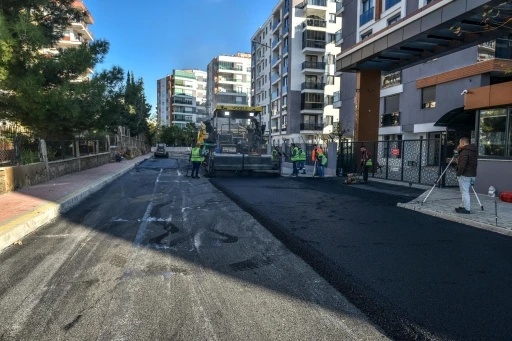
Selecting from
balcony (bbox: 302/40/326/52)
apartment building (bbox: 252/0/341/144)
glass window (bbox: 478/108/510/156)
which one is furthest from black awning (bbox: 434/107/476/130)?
balcony (bbox: 302/40/326/52)

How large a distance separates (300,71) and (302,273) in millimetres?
50153

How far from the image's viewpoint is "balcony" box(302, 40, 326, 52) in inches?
2007

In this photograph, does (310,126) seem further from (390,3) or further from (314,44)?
(390,3)

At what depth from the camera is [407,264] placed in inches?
196

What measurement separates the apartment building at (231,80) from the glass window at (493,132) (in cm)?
7402

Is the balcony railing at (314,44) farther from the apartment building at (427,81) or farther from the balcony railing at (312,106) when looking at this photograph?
the apartment building at (427,81)

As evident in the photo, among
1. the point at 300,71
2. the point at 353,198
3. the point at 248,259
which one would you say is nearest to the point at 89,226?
the point at 248,259

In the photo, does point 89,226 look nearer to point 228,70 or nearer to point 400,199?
point 400,199

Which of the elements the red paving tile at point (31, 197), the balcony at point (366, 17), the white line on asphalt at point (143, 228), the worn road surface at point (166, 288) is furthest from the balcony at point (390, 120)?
the worn road surface at point (166, 288)

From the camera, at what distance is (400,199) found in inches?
448

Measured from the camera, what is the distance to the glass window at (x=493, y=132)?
449 inches

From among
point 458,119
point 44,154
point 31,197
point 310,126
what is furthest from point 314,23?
point 31,197

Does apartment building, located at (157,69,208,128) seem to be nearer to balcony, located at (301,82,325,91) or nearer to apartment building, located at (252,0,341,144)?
apartment building, located at (252,0,341,144)

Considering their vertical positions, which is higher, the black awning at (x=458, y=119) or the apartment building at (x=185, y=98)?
the apartment building at (x=185, y=98)
